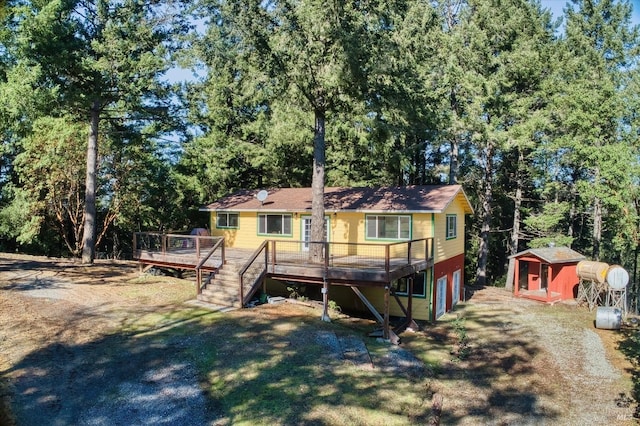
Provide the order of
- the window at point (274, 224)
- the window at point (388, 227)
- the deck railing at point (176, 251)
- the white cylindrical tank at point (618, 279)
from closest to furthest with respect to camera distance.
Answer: the deck railing at point (176, 251)
the window at point (388, 227)
the white cylindrical tank at point (618, 279)
the window at point (274, 224)

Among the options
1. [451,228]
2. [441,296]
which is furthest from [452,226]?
[441,296]

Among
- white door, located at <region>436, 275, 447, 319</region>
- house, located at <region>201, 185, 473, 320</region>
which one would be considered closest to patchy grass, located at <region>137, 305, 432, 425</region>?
house, located at <region>201, 185, 473, 320</region>

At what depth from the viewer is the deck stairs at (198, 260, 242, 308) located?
50.4 feet

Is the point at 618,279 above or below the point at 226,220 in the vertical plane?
below

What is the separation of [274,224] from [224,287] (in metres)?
6.18

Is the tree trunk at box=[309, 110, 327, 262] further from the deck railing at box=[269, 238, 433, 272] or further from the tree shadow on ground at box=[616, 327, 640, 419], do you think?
the tree shadow on ground at box=[616, 327, 640, 419]

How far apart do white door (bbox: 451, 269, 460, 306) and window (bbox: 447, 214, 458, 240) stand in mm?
2081

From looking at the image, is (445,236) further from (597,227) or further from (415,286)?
(597,227)

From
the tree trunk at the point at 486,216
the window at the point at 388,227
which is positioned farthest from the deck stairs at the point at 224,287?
the tree trunk at the point at 486,216

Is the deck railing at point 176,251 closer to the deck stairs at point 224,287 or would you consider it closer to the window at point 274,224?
the deck stairs at point 224,287

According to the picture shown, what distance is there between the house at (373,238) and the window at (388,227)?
0.14ft

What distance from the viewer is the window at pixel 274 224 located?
21.1m

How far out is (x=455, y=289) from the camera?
21828mm

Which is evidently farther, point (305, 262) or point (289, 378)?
point (305, 262)
